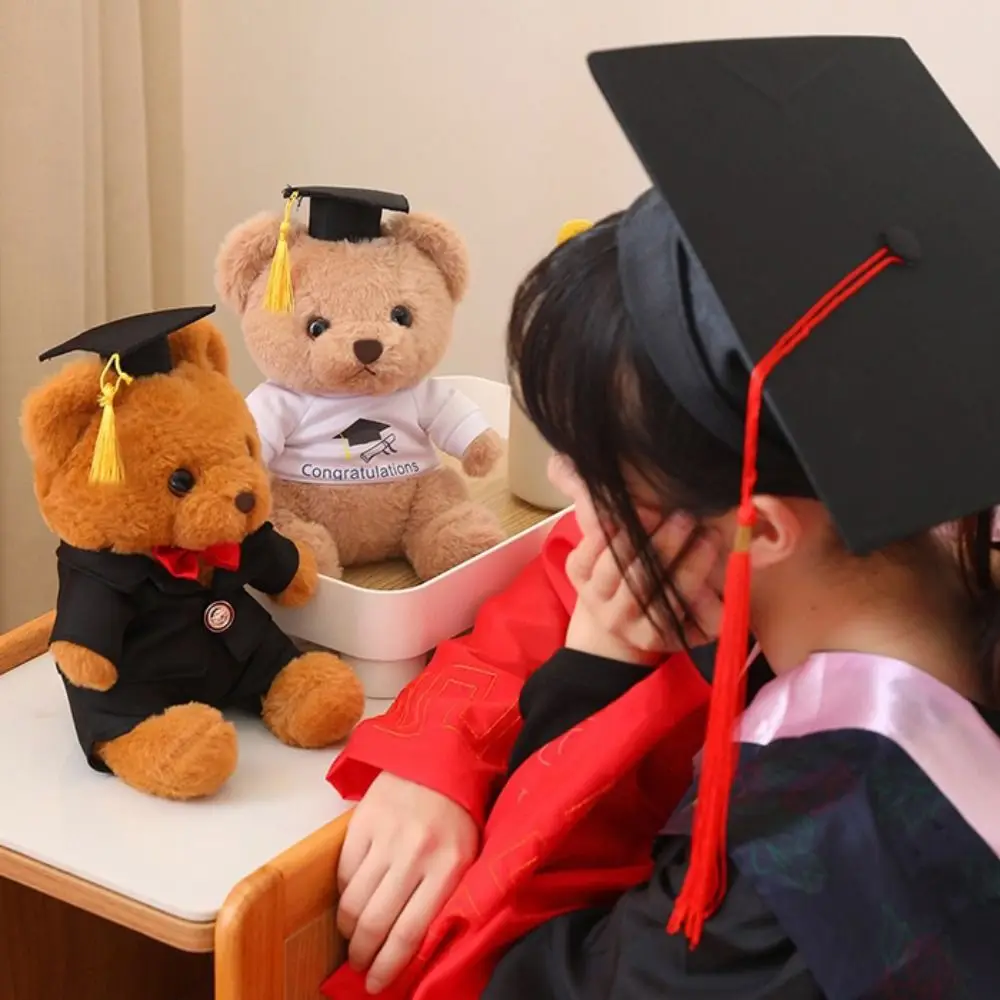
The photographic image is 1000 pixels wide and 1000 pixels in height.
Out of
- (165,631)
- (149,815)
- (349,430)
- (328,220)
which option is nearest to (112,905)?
(149,815)

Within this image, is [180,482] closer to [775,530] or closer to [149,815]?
[149,815]

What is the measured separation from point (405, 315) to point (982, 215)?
1.35ft

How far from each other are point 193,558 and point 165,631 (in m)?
0.05

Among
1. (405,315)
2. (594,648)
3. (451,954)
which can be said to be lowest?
(451,954)

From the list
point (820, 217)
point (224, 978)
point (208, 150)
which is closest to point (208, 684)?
point (224, 978)

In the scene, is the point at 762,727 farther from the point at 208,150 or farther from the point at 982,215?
the point at 208,150

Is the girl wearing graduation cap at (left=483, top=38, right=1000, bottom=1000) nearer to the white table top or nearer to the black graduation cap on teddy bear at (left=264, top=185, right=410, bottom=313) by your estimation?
the white table top

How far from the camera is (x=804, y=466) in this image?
469mm

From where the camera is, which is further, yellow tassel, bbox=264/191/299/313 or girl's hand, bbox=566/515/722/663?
yellow tassel, bbox=264/191/299/313

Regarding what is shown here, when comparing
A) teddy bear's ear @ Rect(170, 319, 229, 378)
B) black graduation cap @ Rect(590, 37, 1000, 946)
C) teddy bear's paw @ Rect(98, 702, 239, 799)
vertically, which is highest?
black graduation cap @ Rect(590, 37, 1000, 946)

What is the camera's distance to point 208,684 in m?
0.77

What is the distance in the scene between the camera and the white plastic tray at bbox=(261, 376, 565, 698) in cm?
82

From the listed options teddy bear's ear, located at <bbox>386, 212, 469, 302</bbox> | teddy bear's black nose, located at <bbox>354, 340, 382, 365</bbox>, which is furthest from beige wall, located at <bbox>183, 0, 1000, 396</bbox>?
teddy bear's black nose, located at <bbox>354, 340, 382, 365</bbox>

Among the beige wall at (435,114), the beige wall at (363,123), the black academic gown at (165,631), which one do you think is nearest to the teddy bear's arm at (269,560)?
the black academic gown at (165,631)
